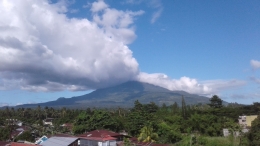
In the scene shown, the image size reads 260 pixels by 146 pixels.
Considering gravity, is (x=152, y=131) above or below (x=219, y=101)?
below

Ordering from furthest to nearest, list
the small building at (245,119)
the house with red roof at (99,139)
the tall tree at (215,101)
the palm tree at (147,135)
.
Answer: the tall tree at (215,101)
the small building at (245,119)
the palm tree at (147,135)
the house with red roof at (99,139)

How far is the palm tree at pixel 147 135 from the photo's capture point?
33775 mm

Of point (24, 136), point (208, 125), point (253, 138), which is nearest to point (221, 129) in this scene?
point (208, 125)

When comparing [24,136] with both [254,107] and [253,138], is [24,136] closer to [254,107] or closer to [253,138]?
[253,138]

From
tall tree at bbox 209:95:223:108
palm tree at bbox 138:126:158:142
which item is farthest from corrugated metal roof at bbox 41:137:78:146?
tall tree at bbox 209:95:223:108

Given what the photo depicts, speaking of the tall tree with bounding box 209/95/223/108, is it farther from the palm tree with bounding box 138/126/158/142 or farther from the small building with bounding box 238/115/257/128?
the palm tree with bounding box 138/126/158/142

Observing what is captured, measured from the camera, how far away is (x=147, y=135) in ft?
113

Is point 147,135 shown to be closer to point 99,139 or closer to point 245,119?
point 99,139

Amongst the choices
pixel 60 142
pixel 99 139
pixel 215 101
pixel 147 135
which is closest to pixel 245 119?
pixel 215 101

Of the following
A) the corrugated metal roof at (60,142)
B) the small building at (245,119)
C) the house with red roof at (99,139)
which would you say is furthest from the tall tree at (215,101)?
the corrugated metal roof at (60,142)

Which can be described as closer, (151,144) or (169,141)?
(151,144)

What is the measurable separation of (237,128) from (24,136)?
2570cm

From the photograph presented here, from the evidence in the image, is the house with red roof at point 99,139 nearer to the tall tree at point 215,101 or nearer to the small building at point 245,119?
the small building at point 245,119

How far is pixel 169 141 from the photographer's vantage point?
35219mm
